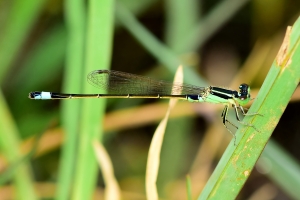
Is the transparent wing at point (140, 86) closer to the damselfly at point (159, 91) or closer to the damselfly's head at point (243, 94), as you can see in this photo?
the damselfly at point (159, 91)

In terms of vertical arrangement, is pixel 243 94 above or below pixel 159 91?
above

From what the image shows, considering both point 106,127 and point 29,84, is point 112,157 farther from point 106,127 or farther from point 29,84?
point 29,84

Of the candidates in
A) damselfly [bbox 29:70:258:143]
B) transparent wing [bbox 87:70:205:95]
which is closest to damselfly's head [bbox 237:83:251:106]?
damselfly [bbox 29:70:258:143]

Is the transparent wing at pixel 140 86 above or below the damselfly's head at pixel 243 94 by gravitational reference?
below

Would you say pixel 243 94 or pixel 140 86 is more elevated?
pixel 243 94

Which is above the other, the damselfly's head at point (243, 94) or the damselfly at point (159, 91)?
the damselfly's head at point (243, 94)

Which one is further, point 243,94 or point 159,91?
point 159,91

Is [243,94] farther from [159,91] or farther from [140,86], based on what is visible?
[140,86]

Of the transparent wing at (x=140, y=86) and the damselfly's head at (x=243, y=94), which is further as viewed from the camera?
the transparent wing at (x=140, y=86)

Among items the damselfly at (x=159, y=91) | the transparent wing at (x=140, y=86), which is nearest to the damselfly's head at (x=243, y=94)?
the damselfly at (x=159, y=91)

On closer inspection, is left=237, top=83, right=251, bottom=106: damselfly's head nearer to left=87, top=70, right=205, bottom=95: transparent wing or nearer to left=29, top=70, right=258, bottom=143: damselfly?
left=29, top=70, right=258, bottom=143: damselfly

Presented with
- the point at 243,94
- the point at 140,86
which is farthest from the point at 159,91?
the point at 243,94
